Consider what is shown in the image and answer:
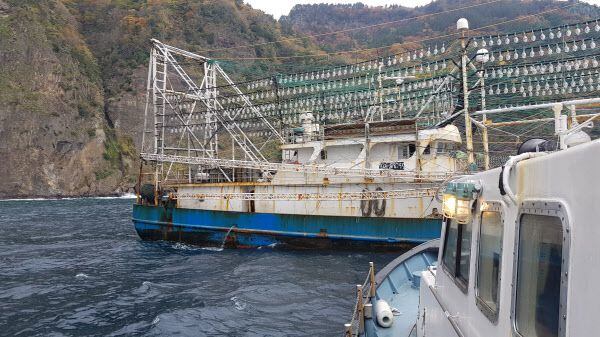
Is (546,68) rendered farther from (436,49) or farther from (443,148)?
(443,148)

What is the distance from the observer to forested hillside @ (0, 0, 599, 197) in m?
84.8

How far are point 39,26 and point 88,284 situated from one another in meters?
101

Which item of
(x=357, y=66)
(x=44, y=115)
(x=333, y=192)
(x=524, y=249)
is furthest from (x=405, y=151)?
(x=44, y=115)

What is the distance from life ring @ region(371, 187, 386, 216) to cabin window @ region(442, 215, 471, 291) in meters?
14.7

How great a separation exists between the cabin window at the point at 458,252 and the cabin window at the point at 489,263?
34 centimetres

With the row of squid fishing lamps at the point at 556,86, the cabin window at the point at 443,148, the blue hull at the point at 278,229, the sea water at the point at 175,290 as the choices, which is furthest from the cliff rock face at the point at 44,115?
the row of squid fishing lamps at the point at 556,86

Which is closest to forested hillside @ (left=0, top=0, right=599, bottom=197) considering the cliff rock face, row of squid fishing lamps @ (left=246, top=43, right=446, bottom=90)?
the cliff rock face

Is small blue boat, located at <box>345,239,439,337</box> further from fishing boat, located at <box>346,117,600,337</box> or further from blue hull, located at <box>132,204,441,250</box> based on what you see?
blue hull, located at <box>132,204,441,250</box>

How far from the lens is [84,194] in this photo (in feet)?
281

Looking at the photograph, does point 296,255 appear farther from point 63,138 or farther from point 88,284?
point 63,138

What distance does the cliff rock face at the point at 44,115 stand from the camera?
8369cm

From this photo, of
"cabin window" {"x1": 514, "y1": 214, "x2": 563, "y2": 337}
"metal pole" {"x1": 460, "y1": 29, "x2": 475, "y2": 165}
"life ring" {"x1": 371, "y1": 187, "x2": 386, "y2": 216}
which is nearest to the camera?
"cabin window" {"x1": 514, "y1": 214, "x2": 563, "y2": 337}

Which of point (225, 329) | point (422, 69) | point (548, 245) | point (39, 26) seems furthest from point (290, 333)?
point (39, 26)

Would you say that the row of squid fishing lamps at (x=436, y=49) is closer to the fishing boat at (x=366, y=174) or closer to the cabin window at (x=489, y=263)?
the fishing boat at (x=366, y=174)
